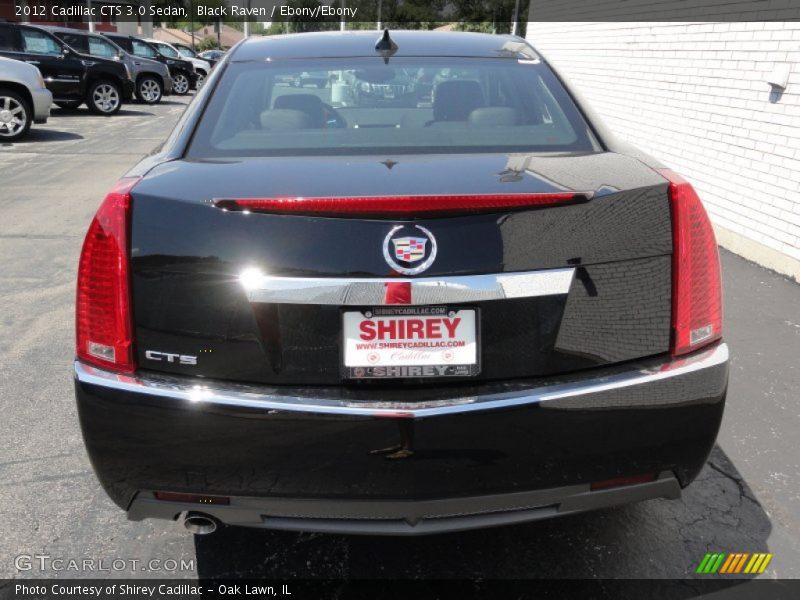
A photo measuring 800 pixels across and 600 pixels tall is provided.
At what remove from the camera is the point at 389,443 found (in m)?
2.07

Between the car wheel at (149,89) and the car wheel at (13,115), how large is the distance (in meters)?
9.15

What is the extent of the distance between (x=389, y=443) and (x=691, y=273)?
0.98 meters

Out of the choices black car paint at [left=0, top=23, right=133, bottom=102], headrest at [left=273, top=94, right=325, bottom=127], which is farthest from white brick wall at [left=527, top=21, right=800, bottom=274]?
black car paint at [left=0, top=23, right=133, bottom=102]

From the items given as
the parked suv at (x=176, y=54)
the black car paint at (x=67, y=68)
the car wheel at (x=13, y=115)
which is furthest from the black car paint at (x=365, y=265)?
the parked suv at (x=176, y=54)

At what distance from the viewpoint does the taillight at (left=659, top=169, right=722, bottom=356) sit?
222 cm

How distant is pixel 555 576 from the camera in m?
2.63

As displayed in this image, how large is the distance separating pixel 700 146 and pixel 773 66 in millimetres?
1377

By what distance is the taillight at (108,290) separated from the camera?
84.0 inches

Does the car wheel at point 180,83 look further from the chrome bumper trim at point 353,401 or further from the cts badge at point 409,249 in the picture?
the cts badge at point 409,249

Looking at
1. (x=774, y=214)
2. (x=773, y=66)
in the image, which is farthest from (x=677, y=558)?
(x=773, y=66)

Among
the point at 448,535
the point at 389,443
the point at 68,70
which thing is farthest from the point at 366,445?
the point at 68,70

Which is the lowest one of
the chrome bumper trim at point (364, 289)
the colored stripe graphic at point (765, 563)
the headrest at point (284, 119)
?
the colored stripe graphic at point (765, 563)

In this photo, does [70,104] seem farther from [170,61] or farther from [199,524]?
[199,524]
